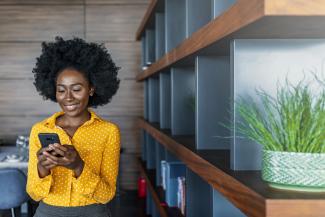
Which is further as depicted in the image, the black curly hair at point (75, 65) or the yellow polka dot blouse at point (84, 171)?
the black curly hair at point (75, 65)

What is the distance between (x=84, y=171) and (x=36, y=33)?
425cm

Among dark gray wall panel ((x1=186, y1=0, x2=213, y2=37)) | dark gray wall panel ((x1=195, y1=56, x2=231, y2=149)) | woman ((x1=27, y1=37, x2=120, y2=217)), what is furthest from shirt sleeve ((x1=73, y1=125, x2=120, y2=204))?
dark gray wall panel ((x1=186, y1=0, x2=213, y2=37))

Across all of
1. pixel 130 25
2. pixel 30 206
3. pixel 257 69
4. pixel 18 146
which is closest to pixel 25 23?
pixel 130 25

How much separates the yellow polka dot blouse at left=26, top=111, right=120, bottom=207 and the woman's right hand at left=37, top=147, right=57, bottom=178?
3 centimetres

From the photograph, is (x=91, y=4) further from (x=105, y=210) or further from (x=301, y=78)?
(x=301, y=78)

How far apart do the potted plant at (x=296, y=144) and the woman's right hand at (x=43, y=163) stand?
850 millimetres

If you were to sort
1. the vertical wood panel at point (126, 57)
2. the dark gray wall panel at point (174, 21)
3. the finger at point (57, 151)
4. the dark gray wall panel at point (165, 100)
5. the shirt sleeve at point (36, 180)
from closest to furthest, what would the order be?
the finger at point (57, 151) < the shirt sleeve at point (36, 180) < the dark gray wall panel at point (174, 21) < the dark gray wall panel at point (165, 100) < the vertical wood panel at point (126, 57)

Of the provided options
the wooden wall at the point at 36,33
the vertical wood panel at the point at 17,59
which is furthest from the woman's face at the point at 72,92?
the vertical wood panel at the point at 17,59

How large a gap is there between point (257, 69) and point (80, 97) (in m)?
0.86

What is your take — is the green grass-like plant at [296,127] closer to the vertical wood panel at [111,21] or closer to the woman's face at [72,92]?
the woman's face at [72,92]

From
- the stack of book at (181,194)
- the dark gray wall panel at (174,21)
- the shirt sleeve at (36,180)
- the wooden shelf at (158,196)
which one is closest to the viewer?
the shirt sleeve at (36,180)

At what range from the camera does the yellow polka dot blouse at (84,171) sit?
1835 millimetres

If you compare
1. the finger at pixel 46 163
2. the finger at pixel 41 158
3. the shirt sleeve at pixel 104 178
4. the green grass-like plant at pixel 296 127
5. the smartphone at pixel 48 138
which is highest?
the green grass-like plant at pixel 296 127

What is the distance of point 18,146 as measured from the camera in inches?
181
